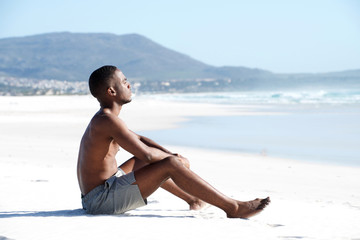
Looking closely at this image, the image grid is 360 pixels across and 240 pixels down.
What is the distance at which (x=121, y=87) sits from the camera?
4.00m

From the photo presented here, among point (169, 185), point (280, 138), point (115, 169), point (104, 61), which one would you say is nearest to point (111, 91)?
point (115, 169)

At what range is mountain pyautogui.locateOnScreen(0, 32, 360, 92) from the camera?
126m

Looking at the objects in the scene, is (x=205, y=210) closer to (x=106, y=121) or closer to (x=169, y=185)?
(x=169, y=185)

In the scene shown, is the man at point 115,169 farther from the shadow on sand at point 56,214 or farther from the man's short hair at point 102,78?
the shadow on sand at point 56,214

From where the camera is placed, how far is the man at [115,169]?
3908 mm

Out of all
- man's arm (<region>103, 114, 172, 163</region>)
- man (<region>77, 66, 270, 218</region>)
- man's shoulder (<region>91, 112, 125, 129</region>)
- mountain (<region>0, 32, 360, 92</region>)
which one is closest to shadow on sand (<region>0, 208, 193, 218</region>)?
man (<region>77, 66, 270, 218</region>)

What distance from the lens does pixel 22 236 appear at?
3623 millimetres

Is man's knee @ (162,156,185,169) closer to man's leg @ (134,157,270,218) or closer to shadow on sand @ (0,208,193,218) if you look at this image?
man's leg @ (134,157,270,218)

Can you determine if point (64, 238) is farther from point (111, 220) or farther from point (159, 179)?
point (159, 179)

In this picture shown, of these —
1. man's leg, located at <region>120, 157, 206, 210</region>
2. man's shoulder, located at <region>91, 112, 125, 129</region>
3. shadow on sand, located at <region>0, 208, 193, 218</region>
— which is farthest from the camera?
man's leg, located at <region>120, 157, 206, 210</region>

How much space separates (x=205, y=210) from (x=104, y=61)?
472 ft

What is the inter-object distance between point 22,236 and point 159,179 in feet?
3.16

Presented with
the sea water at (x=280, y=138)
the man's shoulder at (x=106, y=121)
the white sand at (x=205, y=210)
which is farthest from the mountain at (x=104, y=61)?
the man's shoulder at (x=106, y=121)

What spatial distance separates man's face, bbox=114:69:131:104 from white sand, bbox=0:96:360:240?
833 mm
